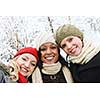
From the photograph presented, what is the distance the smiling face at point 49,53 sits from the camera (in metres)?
1.25

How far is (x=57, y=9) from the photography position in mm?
1267

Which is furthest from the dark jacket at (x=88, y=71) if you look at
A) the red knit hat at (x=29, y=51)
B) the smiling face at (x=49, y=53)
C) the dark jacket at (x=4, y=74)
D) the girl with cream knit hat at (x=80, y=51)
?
the dark jacket at (x=4, y=74)

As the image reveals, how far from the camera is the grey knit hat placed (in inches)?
49.4

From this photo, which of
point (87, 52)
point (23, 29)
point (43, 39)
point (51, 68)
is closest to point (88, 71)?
point (87, 52)

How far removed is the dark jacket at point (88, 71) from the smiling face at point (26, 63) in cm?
23

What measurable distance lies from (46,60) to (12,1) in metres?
0.40

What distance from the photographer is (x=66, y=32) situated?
1.26 m

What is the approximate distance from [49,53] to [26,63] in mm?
148

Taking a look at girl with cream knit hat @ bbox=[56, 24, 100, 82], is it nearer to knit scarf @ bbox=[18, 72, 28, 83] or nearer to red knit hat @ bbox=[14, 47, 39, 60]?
red knit hat @ bbox=[14, 47, 39, 60]

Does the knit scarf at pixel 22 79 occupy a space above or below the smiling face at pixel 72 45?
below

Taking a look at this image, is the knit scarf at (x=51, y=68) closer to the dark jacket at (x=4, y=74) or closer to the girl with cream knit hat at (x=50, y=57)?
the girl with cream knit hat at (x=50, y=57)

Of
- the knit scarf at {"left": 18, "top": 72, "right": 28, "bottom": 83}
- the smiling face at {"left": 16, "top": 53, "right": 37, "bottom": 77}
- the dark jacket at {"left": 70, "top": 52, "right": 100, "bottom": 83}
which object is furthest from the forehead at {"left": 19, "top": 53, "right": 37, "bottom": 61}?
the dark jacket at {"left": 70, "top": 52, "right": 100, "bottom": 83}
